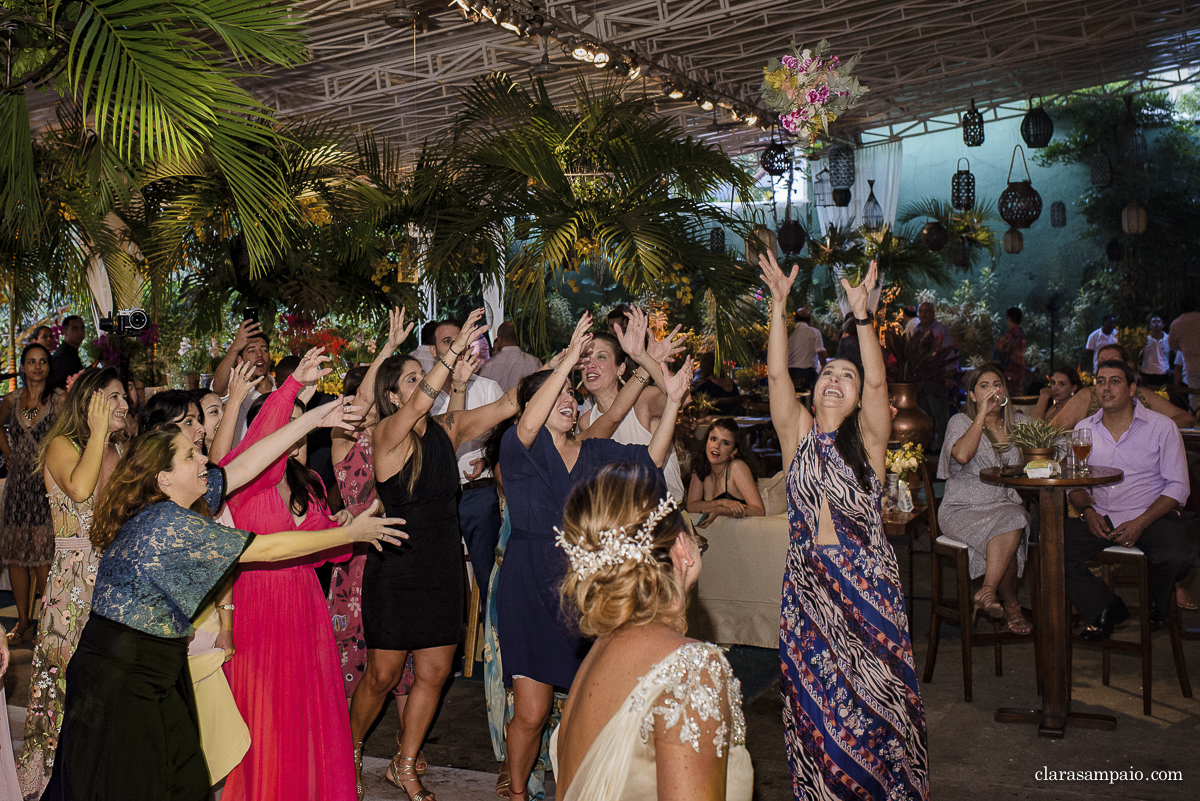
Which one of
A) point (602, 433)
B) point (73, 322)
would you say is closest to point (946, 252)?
point (73, 322)

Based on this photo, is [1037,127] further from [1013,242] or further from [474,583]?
[474,583]

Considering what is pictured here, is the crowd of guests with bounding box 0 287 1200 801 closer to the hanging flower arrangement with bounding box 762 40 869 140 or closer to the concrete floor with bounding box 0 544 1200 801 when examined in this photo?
the concrete floor with bounding box 0 544 1200 801

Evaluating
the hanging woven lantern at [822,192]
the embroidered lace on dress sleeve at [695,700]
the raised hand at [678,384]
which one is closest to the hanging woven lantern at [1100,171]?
the hanging woven lantern at [822,192]

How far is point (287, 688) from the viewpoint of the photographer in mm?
3160

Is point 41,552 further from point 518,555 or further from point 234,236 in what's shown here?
point 518,555

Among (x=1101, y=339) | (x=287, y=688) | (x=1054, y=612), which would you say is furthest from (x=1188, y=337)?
(x=287, y=688)

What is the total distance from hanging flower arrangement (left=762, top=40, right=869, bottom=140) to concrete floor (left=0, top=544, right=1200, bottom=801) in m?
2.36

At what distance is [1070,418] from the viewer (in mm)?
5875

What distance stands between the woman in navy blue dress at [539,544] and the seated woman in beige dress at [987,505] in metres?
2.30

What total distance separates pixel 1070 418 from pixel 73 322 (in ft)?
24.5

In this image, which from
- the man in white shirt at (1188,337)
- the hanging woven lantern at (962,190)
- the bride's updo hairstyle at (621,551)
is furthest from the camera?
the hanging woven lantern at (962,190)

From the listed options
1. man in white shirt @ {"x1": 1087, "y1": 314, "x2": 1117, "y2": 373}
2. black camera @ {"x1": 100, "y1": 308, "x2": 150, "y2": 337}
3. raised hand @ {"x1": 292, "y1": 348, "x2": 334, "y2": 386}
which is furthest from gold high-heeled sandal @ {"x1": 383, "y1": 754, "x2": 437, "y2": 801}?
man in white shirt @ {"x1": 1087, "y1": 314, "x2": 1117, "y2": 373}

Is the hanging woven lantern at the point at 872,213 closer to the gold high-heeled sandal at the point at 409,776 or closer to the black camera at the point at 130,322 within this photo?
the black camera at the point at 130,322

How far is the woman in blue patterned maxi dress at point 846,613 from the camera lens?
2.95 m
